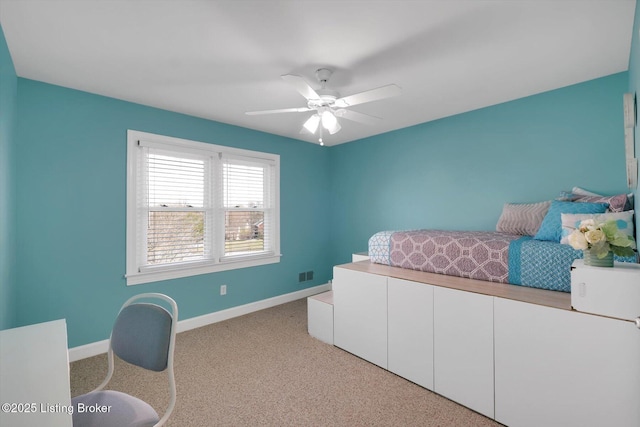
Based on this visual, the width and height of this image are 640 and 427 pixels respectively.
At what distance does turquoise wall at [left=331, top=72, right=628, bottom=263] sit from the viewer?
2668 millimetres

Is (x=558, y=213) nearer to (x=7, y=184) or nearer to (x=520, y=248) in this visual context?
(x=520, y=248)

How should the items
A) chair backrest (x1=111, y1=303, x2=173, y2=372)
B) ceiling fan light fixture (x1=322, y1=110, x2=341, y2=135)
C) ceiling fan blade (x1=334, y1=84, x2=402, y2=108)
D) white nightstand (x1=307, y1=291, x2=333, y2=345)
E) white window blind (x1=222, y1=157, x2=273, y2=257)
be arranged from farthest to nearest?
white window blind (x1=222, y1=157, x2=273, y2=257) < white nightstand (x1=307, y1=291, x2=333, y2=345) < ceiling fan light fixture (x1=322, y1=110, x2=341, y2=135) < ceiling fan blade (x1=334, y1=84, x2=402, y2=108) < chair backrest (x1=111, y1=303, x2=173, y2=372)

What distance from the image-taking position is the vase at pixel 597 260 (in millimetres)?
1550

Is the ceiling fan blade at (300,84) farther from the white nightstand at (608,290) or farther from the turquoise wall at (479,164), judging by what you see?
the turquoise wall at (479,164)

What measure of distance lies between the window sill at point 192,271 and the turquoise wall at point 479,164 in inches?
56.4

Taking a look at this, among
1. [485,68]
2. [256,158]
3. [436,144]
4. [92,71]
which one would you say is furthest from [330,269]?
[92,71]

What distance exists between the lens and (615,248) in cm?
150

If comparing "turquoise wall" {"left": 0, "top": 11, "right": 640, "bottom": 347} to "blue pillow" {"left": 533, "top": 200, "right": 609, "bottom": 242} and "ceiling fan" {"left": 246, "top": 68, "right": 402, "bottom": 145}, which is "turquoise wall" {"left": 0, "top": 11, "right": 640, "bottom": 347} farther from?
"ceiling fan" {"left": 246, "top": 68, "right": 402, "bottom": 145}

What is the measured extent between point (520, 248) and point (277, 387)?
Answer: 208 cm

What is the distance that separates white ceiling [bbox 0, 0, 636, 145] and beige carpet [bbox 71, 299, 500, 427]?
2.50 m

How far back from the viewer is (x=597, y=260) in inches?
61.8

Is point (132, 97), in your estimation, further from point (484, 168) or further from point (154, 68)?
point (484, 168)

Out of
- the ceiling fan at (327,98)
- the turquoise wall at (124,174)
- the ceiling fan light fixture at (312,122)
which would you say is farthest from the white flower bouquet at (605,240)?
the ceiling fan light fixture at (312,122)

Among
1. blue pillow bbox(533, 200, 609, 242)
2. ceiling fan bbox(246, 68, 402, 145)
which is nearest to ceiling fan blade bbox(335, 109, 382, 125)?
ceiling fan bbox(246, 68, 402, 145)
